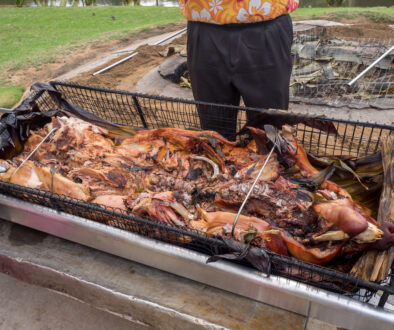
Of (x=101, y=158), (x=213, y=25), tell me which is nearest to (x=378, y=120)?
(x=213, y=25)

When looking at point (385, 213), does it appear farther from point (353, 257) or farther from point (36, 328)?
point (36, 328)

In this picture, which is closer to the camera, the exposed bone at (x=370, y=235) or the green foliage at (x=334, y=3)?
the exposed bone at (x=370, y=235)

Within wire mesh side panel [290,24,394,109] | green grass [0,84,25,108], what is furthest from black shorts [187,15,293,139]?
green grass [0,84,25,108]

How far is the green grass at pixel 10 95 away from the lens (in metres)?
5.15

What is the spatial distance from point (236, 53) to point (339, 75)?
10.9ft

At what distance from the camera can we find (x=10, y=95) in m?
5.41

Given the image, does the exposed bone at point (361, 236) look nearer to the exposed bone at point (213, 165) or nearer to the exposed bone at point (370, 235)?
the exposed bone at point (370, 235)

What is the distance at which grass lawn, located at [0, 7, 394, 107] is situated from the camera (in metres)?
7.63

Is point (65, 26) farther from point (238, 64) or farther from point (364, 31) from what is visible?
point (238, 64)

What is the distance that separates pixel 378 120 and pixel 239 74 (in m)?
2.41

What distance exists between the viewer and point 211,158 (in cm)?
204

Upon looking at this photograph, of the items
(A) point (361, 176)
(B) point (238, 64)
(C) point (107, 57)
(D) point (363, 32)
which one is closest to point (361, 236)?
(A) point (361, 176)

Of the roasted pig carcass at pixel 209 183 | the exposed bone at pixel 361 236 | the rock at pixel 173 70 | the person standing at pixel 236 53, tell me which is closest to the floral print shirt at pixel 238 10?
the person standing at pixel 236 53

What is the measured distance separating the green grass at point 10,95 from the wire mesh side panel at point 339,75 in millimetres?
4456
